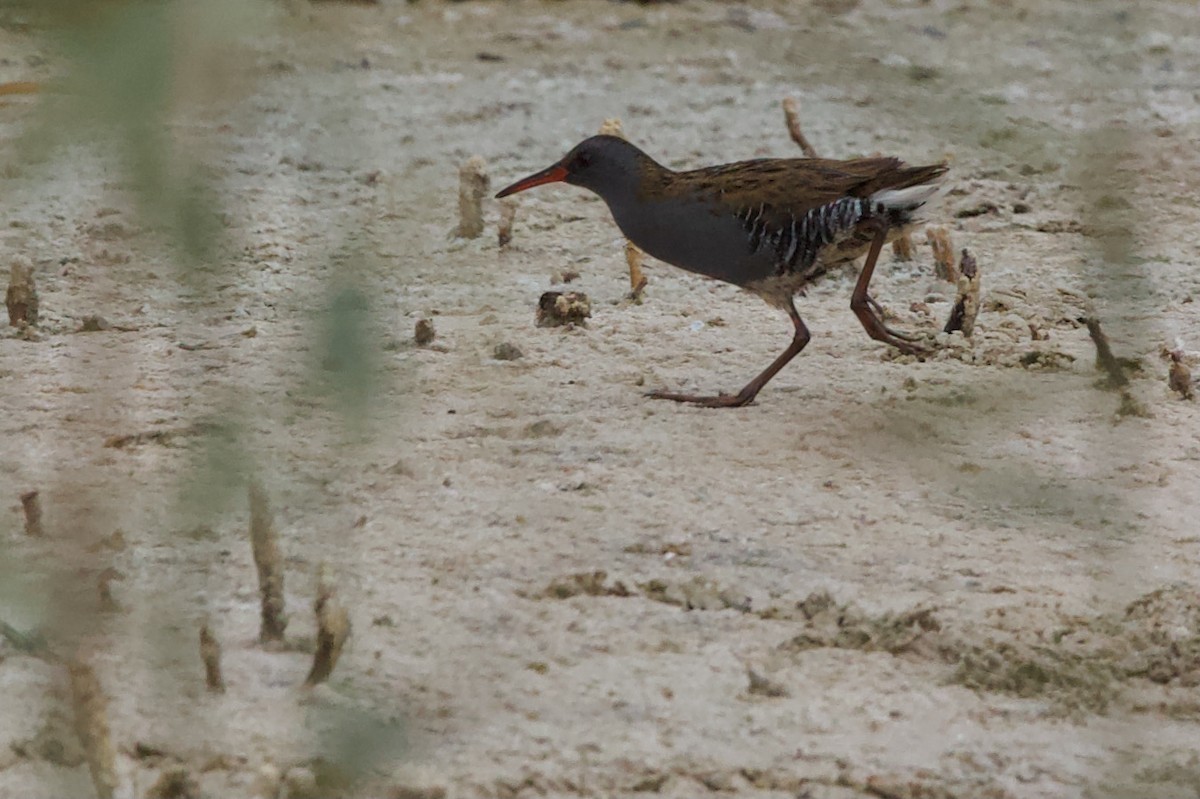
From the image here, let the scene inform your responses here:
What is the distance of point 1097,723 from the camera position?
2.40 meters

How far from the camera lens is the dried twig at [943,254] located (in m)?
4.59

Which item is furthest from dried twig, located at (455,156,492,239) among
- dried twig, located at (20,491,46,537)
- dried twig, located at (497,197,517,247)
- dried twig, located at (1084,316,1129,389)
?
dried twig, located at (20,491,46,537)

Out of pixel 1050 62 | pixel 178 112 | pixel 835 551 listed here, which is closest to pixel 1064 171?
pixel 1050 62

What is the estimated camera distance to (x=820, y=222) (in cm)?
384

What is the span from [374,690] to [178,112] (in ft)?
5.27

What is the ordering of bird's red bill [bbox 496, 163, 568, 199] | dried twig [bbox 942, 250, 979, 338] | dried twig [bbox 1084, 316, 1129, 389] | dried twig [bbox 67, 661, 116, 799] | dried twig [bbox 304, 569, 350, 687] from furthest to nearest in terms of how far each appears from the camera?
bird's red bill [bbox 496, 163, 568, 199] → dried twig [bbox 942, 250, 979, 338] → dried twig [bbox 1084, 316, 1129, 389] → dried twig [bbox 304, 569, 350, 687] → dried twig [bbox 67, 661, 116, 799]

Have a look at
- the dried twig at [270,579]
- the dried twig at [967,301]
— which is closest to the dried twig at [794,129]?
the dried twig at [967,301]

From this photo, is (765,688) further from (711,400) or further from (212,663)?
(711,400)

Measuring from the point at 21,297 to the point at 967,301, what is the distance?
2429 mm

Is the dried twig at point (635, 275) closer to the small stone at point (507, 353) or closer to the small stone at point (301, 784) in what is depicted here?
the small stone at point (507, 353)

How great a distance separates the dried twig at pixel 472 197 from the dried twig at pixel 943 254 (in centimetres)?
137

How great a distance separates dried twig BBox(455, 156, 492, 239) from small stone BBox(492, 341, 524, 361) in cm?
97

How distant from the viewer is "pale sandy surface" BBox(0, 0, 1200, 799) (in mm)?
1093

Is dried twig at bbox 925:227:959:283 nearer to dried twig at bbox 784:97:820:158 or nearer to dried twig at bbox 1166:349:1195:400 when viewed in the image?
dried twig at bbox 784:97:820:158
